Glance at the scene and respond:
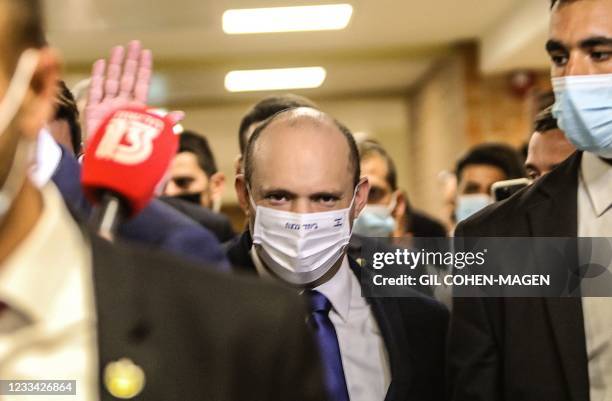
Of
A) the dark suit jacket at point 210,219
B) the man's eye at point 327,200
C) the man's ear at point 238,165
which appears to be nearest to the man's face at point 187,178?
the dark suit jacket at point 210,219

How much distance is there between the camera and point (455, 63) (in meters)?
3.39

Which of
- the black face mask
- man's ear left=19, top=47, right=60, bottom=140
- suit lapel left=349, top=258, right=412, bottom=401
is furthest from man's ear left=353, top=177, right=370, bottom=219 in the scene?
man's ear left=19, top=47, right=60, bottom=140

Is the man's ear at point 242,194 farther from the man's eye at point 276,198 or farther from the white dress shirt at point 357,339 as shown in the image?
the white dress shirt at point 357,339

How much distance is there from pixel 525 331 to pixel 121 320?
87cm

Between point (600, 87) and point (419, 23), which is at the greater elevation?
point (419, 23)

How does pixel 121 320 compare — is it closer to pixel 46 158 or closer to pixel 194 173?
pixel 46 158

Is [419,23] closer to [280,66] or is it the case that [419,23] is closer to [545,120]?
[280,66]

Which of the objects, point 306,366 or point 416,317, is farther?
point 416,317

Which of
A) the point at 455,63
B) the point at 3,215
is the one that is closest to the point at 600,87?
the point at 3,215

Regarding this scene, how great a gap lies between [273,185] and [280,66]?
0.93 meters

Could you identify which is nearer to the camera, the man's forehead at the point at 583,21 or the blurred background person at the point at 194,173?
the man's forehead at the point at 583,21

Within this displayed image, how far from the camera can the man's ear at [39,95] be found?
2.39 feet

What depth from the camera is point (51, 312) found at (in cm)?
70

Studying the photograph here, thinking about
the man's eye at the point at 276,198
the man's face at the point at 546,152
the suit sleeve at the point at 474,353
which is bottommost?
the suit sleeve at the point at 474,353
